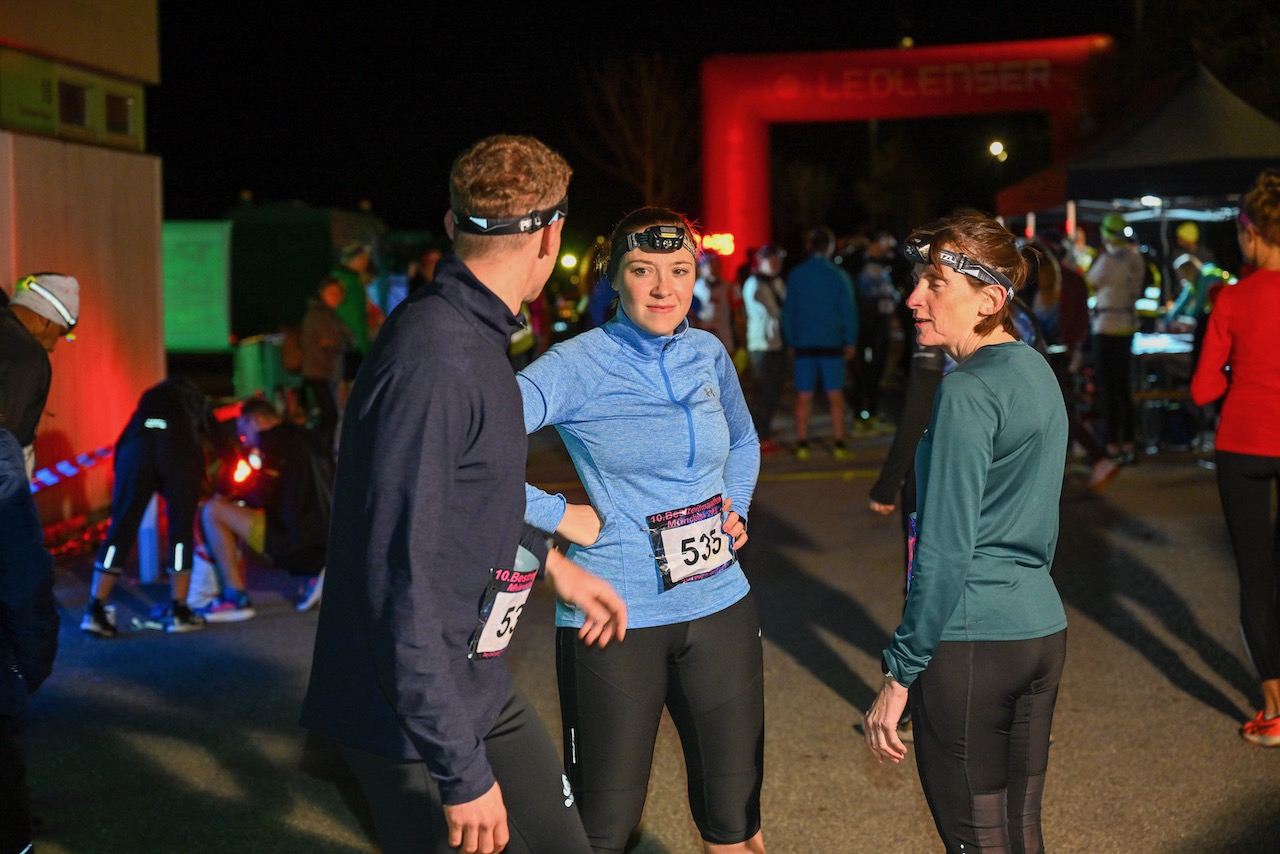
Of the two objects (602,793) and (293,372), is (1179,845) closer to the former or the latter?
(602,793)

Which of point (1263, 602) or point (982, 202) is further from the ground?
point (982, 202)

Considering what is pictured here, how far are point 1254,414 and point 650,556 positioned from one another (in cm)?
303

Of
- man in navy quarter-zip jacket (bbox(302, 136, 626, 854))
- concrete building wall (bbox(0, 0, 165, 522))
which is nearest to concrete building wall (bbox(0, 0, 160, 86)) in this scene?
concrete building wall (bbox(0, 0, 165, 522))

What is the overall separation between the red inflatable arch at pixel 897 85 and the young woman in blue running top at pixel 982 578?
21289mm

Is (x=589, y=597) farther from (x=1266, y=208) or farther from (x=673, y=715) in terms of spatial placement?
(x=1266, y=208)

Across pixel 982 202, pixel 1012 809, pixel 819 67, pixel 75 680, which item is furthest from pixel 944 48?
pixel 982 202

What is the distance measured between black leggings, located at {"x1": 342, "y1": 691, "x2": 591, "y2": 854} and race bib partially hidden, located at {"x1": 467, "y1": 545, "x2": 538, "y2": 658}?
158 mm

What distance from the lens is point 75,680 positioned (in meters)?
6.54

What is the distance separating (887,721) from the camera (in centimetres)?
295

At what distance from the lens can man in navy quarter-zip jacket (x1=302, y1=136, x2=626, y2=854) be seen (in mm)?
2236

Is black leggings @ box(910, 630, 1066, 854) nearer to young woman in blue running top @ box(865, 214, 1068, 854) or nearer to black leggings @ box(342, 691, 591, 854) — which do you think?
young woman in blue running top @ box(865, 214, 1068, 854)

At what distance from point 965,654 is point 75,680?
5058 millimetres

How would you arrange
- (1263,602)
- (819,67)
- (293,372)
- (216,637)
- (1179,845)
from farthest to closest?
(819,67), (293,372), (216,637), (1263,602), (1179,845)

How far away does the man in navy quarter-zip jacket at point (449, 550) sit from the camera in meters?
2.24
